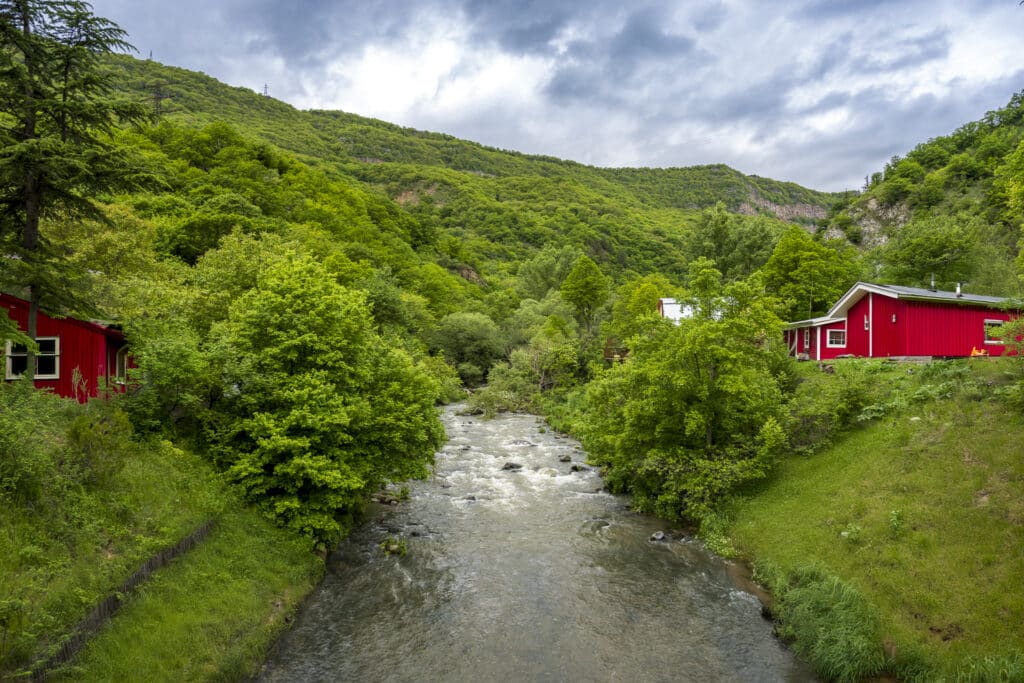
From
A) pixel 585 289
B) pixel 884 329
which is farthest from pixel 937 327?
pixel 585 289

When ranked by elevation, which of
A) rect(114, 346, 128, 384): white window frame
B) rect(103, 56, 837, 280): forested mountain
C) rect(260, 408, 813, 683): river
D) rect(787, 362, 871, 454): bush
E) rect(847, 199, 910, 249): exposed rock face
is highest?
rect(103, 56, 837, 280): forested mountain

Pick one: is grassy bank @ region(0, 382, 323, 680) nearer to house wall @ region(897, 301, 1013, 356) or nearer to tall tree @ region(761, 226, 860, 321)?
house wall @ region(897, 301, 1013, 356)

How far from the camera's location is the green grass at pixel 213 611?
10.9m

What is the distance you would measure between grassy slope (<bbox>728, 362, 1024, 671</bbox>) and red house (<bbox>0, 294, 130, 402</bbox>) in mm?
23869

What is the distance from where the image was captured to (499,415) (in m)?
50.8

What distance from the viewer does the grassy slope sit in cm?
1230

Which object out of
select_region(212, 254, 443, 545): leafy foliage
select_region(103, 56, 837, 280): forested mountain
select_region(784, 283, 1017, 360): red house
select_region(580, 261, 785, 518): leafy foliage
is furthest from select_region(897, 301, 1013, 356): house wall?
select_region(103, 56, 837, 280): forested mountain

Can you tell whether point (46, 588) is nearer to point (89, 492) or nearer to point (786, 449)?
point (89, 492)

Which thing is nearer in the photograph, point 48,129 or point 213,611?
point 213,611

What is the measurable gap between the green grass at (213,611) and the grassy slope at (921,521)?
1427 centimetres

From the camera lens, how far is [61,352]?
21.4 meters

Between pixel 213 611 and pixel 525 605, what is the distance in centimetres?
798

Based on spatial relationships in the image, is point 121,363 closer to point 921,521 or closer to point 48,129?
point 48,129

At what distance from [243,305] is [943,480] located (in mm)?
23292
